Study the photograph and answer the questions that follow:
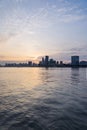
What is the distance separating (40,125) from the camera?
1139 centimetres

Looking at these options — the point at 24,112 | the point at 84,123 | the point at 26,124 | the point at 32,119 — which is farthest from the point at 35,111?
the point at 84,123

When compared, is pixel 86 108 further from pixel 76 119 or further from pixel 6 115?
pixel 6 115

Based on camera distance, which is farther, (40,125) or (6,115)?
(6,115)

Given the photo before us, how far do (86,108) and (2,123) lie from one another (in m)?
8.03

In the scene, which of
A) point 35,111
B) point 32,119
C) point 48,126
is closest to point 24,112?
point 35,111

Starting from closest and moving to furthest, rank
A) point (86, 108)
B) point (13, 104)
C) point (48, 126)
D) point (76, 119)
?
point (48, 126), point (76, 119), point (86, 108), point (13, 104)

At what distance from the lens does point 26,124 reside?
11539 millimetres

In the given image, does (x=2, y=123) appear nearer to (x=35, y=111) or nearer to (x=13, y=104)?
(x=35, y=111)

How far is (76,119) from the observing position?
12.6 meters

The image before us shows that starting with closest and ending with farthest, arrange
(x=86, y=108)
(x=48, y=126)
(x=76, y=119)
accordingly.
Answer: (x=48, y=126), (x=76, y=119), (x=86, y=108)

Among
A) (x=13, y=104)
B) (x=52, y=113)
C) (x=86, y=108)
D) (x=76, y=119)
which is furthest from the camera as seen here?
(x=13, y=104)

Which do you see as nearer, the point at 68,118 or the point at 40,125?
the point at 40,125

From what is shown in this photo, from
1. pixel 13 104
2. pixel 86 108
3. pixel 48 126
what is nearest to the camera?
pixel 48 126

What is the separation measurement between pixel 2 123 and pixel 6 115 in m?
1.71
